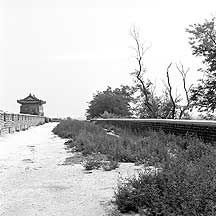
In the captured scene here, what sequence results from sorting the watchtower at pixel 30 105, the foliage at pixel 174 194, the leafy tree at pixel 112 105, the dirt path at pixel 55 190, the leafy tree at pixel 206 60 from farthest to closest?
1. the watchtower at pixel 30 105
2. the leafy tree at pixel 112 105
3. the leafy tree at pixel 206 60
4. the dirt path at pixel 55 190
5. the foliage at pixel 174 194

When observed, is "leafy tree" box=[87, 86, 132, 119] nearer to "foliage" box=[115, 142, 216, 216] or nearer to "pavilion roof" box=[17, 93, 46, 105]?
"pavilion roof" box=[17, 93, 46, 105]

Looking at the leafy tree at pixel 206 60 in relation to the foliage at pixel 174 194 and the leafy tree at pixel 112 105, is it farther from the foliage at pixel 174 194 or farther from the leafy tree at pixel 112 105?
the leafy tree at pixel 112 105

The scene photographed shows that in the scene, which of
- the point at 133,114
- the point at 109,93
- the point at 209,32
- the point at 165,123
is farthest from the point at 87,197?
the point at 109,93

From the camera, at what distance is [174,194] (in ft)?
10.8

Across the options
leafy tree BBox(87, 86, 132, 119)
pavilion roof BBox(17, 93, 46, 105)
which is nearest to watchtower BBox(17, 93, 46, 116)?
pavilion roof BBox(17, 93, 46, 105)

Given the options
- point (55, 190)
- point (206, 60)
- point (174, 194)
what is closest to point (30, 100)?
point (206, 60)

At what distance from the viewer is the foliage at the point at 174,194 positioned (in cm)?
297

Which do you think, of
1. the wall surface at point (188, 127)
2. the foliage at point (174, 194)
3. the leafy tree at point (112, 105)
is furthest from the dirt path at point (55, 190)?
the leafy tree at point (112, 105)

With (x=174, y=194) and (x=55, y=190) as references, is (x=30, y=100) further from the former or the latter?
(x=174, y=194)

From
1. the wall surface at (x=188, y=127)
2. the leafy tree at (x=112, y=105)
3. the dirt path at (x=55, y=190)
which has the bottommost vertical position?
the dirt path at (x=55, y=190)

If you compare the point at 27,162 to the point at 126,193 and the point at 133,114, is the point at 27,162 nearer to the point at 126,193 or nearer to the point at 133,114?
the point at 126,193

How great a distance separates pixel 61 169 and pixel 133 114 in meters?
51.7

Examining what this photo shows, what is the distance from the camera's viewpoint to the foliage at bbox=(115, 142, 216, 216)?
2.97 metres

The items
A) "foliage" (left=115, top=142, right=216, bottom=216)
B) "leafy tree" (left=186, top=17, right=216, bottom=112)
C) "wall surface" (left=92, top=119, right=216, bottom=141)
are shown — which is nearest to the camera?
"foliage" (left=115, top=142, right=216, bottom=216)
